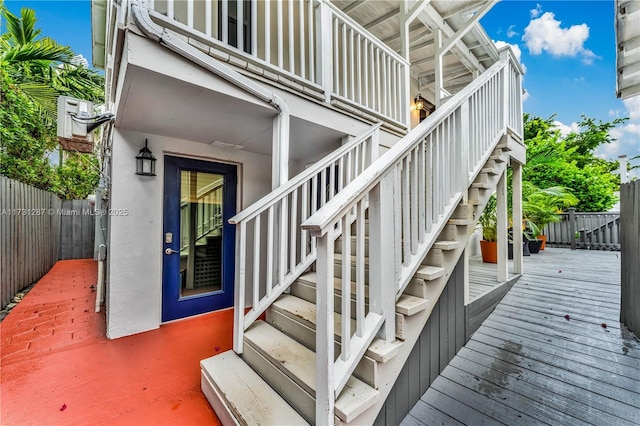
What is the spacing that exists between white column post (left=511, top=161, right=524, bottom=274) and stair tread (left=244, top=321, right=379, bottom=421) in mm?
3171

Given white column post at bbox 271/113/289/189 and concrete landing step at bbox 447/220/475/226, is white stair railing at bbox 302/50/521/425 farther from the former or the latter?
white column post at bbox 271/113/289/189

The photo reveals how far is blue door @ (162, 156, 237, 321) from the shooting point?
2998mm

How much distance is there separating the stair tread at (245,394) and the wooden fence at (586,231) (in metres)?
7.61

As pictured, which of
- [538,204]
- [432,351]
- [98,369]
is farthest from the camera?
[538,204]

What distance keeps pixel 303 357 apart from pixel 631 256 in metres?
2.80

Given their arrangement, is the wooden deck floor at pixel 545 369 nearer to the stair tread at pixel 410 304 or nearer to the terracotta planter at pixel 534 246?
the stair tread at pixel 410 304

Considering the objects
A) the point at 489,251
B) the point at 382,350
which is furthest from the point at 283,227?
the point at 489,251

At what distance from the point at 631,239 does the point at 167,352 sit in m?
4.13

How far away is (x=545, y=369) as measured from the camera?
6.25ft

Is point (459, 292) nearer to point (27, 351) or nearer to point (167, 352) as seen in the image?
point (167, 352)

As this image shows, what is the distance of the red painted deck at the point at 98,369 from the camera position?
165 centimetres

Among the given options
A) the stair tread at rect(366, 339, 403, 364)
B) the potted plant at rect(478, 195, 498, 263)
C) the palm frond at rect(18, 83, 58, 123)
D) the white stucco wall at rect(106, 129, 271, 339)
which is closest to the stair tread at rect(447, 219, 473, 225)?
the stair tread at rect(366, 339, 403, 364)

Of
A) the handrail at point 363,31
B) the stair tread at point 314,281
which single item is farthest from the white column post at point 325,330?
the handrail at point 363,31

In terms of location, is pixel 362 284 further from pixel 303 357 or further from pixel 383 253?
pixel 303 357
